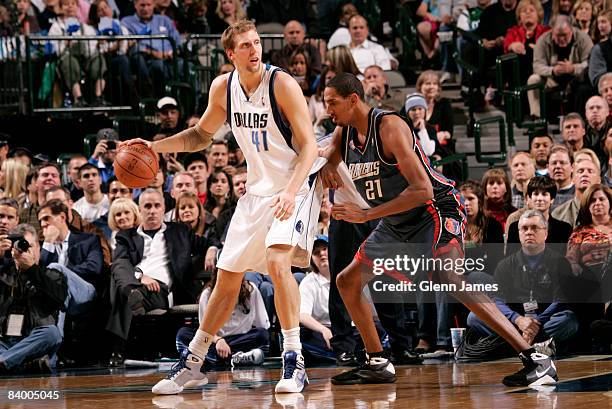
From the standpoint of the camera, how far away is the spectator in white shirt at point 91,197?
10242mm

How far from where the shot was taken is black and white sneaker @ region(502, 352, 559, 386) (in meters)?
6.32

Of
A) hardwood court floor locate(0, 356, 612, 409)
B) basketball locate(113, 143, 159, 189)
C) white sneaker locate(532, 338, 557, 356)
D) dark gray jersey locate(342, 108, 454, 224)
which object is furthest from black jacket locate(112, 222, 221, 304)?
white sneaker locate(532, 338, 557, 356)

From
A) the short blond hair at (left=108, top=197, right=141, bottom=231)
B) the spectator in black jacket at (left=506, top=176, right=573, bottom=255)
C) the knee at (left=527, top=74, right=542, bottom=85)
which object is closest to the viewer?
the spectator in black jacket at (left=506, top=176, right=573, bottom=255)

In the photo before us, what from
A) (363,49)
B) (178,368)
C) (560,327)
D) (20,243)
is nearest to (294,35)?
(363,49)

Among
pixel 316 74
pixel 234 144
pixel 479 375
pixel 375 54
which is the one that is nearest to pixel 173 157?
pixel 234 144

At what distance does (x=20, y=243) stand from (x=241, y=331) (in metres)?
1.73

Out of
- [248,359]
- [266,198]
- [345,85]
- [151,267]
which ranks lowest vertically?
[248,359]

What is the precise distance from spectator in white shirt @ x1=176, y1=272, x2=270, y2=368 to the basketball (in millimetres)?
1868

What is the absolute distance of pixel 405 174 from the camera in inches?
253

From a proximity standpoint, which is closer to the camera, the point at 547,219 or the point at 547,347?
the point at 547,347

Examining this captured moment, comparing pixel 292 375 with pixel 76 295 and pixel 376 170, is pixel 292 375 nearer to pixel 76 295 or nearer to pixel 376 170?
pixel 376 170

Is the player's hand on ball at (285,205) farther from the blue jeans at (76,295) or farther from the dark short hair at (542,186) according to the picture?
the dark short hair at (542,186)

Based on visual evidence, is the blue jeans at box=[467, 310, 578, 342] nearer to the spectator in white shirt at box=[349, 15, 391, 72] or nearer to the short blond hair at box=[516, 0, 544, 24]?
the spectator in white shirt at box=[349, 15, 391, 72]

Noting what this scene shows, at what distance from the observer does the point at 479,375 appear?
7000 millimetres
